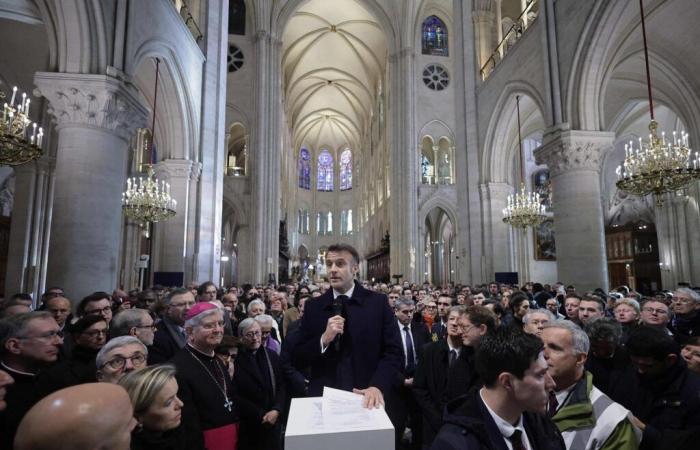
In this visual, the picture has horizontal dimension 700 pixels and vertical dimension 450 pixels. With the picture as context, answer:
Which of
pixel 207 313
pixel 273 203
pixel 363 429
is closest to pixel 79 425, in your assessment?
pixel 363 429

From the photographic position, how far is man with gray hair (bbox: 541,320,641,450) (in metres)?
1.99

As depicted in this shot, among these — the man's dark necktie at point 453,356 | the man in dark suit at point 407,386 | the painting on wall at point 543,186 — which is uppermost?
the painting on wall at point 543,186

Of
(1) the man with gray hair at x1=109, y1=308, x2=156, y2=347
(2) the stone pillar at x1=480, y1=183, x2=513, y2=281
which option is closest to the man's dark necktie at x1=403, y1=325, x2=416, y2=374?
(1) the man with gray hair at x1=109, y1=308, x2=156, y2=347

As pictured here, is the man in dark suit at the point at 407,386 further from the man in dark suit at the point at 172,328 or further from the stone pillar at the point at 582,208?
the stone pillar at the point at 582,208

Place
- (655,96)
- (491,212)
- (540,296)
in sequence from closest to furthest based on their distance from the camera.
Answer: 1. (540,296)
2. (491,212)
3. (655,96)

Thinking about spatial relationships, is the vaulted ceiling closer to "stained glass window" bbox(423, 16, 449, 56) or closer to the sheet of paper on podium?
"stained glass window" bbox(423, 16, 449, 56)

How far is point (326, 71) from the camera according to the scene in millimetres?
38062

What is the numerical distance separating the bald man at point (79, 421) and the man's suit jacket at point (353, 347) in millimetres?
1351

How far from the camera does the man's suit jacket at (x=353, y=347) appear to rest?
2.42 m

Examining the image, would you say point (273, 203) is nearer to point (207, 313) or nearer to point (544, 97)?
point (544, 97)

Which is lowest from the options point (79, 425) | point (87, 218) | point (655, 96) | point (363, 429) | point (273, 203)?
point (363, 429)

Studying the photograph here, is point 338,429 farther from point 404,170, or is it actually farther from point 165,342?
point 404,170

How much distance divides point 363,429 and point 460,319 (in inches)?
78.7

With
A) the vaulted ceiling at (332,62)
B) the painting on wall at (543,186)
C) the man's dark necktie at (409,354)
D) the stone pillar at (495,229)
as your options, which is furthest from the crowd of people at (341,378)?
the vaulted ceiling at (332,62)
